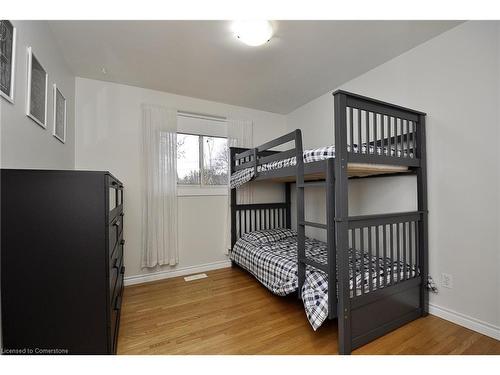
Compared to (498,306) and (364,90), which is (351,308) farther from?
(364,90)

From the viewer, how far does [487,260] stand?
1.63 metres

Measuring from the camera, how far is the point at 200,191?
9.96 feet

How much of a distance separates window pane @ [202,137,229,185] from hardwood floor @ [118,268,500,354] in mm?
1453

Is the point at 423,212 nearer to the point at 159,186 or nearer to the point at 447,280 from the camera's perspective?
the point at 447,280

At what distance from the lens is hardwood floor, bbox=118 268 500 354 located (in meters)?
1.50

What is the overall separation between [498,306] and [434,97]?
1.65 meters

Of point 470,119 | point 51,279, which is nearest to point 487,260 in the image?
point 470,119

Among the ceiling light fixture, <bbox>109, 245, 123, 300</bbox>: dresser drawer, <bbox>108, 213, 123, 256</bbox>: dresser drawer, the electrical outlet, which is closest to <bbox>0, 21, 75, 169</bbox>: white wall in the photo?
<bbox>108, 213, 123, 256</bbox>: dresser drawer

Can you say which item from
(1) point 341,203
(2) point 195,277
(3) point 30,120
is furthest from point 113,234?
(2) point 195,277

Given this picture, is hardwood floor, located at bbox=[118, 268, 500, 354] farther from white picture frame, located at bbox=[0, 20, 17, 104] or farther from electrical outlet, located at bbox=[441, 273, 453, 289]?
white picture frame, located at bbox=[0, 20, 17, 104]

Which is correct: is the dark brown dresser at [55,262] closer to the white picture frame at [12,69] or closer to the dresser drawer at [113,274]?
the dresser drawer at [113,274]

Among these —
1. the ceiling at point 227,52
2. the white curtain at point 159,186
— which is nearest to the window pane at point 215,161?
the white curtain at point 159,186

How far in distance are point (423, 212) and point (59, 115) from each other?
3.19m

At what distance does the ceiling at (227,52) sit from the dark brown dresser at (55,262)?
1372 millimetres
